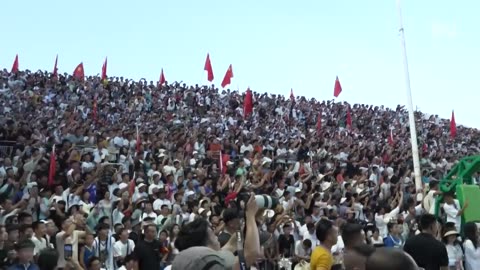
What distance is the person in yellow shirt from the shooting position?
607 cm

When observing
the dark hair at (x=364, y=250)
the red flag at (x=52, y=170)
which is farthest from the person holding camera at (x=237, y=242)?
the red flag at (x=52, y=170)

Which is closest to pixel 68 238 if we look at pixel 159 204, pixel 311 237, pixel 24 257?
pixel 24 257

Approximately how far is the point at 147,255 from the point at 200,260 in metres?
5.94

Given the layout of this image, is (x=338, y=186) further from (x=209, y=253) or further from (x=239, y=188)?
(x=209, y=253)

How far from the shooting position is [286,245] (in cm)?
1272

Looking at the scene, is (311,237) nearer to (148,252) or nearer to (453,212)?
(453,212)

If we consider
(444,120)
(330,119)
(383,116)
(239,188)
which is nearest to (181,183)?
(239,188)

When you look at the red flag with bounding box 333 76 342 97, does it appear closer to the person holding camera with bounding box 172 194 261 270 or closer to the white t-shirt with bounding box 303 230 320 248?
the white t-shirt with bounding box 303 230 320 248

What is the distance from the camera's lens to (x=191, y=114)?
27.0 metres

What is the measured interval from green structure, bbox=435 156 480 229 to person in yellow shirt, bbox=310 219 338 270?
709 cm

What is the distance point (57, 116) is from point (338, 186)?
29.2 feet

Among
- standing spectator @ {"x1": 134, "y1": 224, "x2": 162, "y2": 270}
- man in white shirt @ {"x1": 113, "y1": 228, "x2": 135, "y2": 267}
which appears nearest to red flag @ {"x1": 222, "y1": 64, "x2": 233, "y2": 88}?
man in white shirt @ {"x1": 113, "y1": 228, "x2": 135, "y2": 267}

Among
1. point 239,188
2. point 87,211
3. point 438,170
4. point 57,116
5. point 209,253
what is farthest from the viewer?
point 438,170

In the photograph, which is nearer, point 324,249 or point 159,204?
point 324,249
